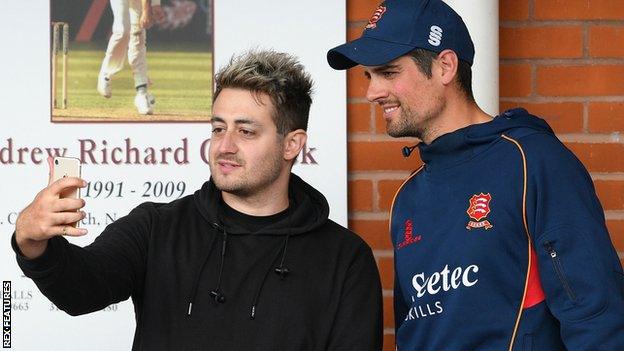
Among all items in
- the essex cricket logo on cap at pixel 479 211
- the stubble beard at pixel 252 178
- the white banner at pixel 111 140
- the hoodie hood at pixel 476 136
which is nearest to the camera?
the essex cricket logo on cap at pixel 479 211

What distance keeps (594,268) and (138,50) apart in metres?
1.84

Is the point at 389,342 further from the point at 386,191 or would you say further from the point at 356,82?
the point at 356,82

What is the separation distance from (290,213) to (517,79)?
3.53 ft

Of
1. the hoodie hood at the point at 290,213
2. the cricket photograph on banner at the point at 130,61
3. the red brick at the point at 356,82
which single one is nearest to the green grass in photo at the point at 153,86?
the cricket photograph on banner at the point at 130,61

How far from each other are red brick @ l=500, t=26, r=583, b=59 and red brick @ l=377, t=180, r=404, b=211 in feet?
1.79

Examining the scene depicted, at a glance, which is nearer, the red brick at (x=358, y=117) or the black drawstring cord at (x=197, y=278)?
the black drawstring cord at (x=197, y=278)

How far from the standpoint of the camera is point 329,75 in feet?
12.8

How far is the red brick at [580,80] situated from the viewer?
12.9 feet

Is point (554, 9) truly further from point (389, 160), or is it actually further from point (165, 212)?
point (165, 212)

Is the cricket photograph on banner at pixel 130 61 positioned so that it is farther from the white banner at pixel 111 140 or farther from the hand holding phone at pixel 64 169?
the hand holding phone at pixel 64 169

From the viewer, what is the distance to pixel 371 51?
301cm

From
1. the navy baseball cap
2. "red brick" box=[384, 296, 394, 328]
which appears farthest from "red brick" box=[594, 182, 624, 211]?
the navy baseball cap

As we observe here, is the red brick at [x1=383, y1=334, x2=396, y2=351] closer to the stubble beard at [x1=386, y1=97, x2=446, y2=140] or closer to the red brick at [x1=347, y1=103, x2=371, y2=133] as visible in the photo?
the red brick at [x1=347, y1=103, x2=371, y2=133]

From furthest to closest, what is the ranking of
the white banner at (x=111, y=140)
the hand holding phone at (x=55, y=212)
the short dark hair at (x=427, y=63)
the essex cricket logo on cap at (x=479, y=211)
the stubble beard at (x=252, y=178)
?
the white banner at (x=111, y=140)
the stubble beard at (x=252, y=178)
the short dark hair at (x=427, y=63)
the essex cricket logo on cap at (x=479, y=211)
the hand holding phone at (x=55, y=212)
